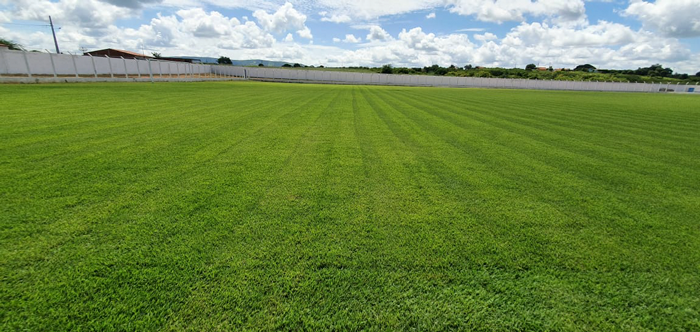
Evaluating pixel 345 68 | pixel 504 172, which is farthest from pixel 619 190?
pixel 345 68

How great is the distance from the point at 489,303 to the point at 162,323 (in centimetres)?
204

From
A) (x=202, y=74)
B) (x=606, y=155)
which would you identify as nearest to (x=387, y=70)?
(x=202, y=74)

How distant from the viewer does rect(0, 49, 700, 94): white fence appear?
58.3ft

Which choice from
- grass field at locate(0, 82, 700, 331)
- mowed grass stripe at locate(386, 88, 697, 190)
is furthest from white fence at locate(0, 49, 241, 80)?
mowed grass stripe at locate(386, 88, 697, 190)

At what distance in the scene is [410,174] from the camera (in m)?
4.35

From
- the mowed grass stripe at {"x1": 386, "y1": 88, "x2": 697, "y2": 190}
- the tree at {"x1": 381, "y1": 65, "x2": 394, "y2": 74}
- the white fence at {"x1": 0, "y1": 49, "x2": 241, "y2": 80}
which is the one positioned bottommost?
the mowed grass stripe at {"x1": 386, "y1": 88, "x2": 697, "y2": 190}

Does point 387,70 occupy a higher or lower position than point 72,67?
higher

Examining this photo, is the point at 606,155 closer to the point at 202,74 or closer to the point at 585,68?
the point at 202,74

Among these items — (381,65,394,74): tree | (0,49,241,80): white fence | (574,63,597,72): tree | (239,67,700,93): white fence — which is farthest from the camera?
Answer: (574,63,597,72): tree

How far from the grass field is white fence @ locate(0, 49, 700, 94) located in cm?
1920

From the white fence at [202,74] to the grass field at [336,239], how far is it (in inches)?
756

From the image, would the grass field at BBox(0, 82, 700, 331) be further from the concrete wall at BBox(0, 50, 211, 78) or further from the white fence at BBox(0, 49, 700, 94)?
the white fence at BBox(0, 49, 700, 94)

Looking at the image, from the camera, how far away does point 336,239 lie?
2561 mm

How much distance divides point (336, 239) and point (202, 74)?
5004 cm
